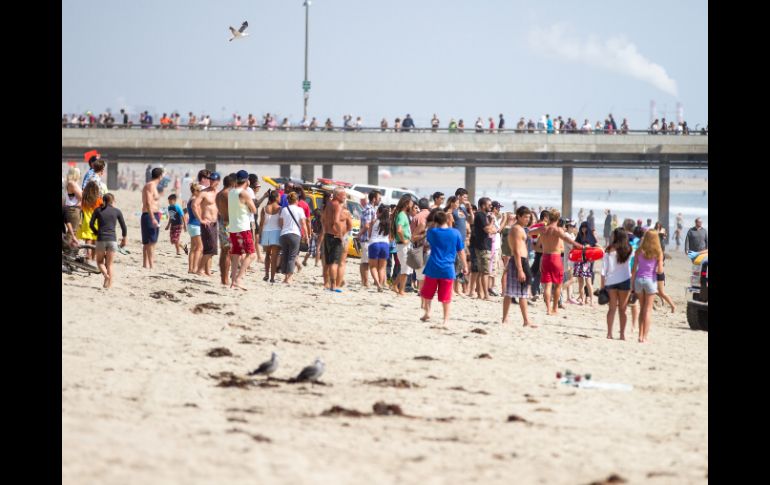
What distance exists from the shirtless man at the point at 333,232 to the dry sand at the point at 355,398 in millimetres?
1697

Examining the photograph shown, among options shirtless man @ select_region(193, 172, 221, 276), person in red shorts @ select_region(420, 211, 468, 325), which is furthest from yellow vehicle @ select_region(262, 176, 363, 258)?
person in red shorts @ select_region(420, 211, 468, 325)

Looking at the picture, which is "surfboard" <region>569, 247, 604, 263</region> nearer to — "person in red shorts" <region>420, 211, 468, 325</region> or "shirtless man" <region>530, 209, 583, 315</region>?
"shirtless man" <region>530, 209, 583, 315</region>

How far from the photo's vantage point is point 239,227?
672 inches

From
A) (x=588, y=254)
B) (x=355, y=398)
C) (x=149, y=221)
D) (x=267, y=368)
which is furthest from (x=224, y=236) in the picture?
(x=355, y=398)

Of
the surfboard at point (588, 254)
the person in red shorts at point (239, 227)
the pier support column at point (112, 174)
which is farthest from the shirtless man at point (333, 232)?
the pier support column at point (112, 174)

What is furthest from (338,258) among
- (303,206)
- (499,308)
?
(499,308)

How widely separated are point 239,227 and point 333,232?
4.95 feet

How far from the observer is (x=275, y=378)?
1072 centimetres

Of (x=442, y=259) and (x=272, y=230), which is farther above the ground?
(x=272, y=230)

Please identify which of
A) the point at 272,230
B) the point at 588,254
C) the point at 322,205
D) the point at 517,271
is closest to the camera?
the point at 517,271

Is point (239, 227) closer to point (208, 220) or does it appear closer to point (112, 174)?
point (208, 220)

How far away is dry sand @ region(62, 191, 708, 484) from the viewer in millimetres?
7758
